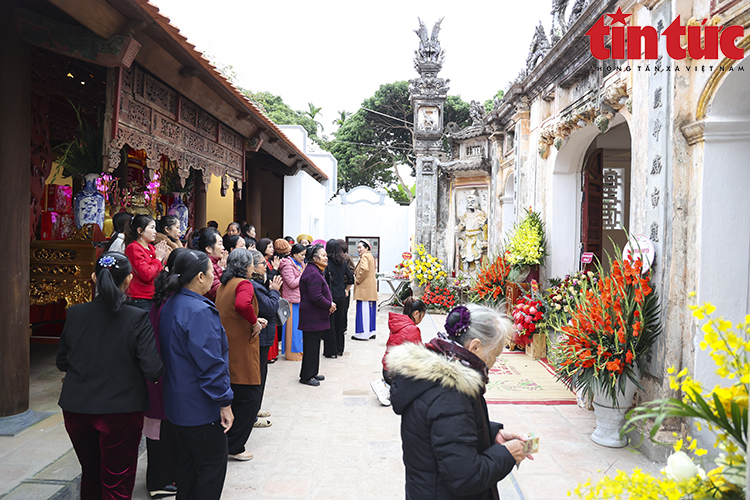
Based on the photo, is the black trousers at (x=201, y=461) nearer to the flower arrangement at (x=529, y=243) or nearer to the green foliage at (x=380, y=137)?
the flower arrangement at (x=529, y=243)

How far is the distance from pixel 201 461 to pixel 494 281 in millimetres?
6280

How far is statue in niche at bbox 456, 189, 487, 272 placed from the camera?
36.2ft

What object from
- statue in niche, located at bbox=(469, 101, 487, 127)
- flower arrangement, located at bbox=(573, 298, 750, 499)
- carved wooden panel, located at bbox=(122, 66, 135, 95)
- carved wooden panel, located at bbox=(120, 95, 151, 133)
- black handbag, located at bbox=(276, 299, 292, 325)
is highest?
statue in niche, located at bbox=(469, 101, 487, 127)

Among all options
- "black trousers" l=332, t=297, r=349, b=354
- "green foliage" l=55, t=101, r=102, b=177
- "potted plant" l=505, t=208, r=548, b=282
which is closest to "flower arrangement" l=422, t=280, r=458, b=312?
"potted plant" l=505, t=208, r=548, b=282

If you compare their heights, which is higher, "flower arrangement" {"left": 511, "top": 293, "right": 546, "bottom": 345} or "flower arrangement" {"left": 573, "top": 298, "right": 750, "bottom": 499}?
"flower arrangement" {"left": 573, "top": 298, "right": 750, "bottom": 499}

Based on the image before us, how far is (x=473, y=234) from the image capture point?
1114cm

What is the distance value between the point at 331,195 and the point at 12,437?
16.9 meters

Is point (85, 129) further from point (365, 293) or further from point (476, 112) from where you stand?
point (476, 112)

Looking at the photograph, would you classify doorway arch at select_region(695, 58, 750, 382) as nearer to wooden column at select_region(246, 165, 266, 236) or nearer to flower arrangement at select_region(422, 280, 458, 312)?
flower arrangement at select_region(422, 280, 458, 312)

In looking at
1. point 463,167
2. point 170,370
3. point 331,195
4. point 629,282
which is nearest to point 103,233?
point 170,370

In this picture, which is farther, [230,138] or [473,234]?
[473,234]

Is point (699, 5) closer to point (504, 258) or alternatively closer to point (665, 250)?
point (665, 250)

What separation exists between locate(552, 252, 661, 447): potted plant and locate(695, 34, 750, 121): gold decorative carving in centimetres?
126

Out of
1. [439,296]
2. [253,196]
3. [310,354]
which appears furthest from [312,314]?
[253,196]
